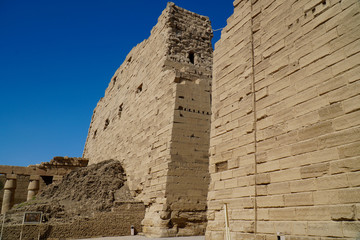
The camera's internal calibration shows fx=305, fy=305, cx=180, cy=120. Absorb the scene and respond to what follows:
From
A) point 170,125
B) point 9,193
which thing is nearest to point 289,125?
point 170,125

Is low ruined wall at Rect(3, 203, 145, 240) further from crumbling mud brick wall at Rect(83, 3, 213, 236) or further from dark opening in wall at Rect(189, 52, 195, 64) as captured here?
dark opening in wall at Rect(189, 52, 195, 64)

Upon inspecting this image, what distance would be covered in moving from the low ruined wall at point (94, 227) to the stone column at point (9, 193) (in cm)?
887

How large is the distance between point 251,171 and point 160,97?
6090 millimetres

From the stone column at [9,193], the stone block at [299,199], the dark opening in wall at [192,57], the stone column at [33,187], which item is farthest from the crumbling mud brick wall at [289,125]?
the stone column at [33,187]

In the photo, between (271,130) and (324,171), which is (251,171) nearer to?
(271,130)

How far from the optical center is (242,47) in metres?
5.87

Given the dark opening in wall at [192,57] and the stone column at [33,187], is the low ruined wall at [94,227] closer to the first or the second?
the dark opening in wall at [192,57]

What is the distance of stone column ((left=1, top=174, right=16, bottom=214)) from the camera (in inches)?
630

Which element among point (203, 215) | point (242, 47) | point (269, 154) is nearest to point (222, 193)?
point (269, 154)

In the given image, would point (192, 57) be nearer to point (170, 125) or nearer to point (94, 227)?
point (170, 125)

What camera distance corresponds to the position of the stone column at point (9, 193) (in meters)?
16.0

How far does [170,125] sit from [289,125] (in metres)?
5.04

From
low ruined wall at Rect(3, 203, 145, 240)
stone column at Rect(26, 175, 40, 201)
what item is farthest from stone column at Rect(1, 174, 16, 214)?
low ruined wall at Rect(3, 203, 145, 240)

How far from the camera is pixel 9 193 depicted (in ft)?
54.1
